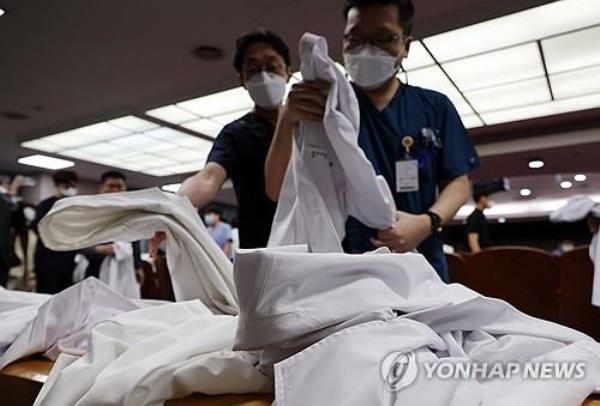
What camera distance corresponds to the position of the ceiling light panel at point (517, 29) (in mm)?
3114

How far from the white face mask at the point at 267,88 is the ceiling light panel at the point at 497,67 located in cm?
308

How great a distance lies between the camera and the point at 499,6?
3102 millimetres

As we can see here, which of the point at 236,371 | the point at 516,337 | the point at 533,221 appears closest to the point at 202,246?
the point at 236,371

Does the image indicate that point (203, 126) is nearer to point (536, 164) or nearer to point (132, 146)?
point (132, 146)

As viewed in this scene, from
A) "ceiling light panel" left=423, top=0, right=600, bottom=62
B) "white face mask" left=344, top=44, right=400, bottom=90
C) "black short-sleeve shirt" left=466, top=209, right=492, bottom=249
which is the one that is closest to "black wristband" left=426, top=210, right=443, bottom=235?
"white face mask" left=344, top=44, right=400, bottom=90

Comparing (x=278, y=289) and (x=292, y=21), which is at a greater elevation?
(x=292, y=21)

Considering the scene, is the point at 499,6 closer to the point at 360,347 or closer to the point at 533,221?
the point at 360,347

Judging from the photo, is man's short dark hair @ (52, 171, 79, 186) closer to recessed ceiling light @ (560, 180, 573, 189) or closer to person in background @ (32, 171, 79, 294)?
person in background @ (32, 171, 79, 294)

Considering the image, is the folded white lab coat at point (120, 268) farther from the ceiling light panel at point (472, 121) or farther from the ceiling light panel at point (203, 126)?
the ceiling light panel at point (472, 121)

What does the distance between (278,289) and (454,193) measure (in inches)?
29.6

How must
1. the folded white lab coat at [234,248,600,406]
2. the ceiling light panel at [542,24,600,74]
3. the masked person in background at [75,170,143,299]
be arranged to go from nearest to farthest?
1. the folded white lab coat at [234,248,600,406]
2. the masked person in background at [75,170,143,299]
3. the ceiling light panel at [542,24,600,74]

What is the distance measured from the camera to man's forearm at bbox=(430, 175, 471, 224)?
1.03m

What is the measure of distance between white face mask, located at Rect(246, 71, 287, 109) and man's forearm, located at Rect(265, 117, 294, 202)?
11.7 inches

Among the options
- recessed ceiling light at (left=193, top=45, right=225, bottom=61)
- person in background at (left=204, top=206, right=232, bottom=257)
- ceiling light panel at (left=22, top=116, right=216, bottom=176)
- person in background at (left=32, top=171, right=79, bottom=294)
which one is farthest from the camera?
ceiling light panel at (left=22, top=116, right=216, bottom=176)
